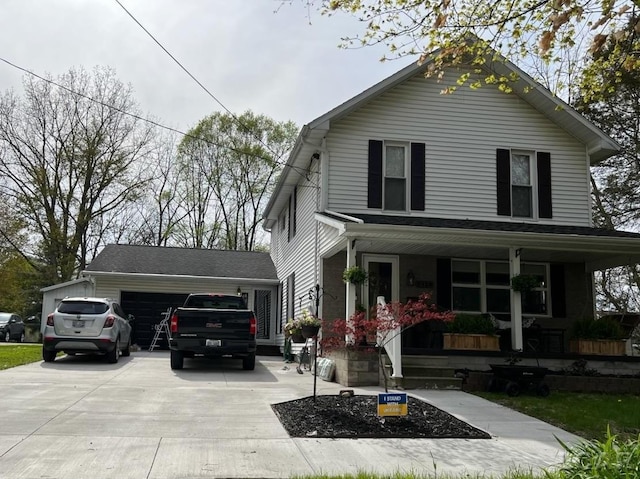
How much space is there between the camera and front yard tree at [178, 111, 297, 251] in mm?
37750

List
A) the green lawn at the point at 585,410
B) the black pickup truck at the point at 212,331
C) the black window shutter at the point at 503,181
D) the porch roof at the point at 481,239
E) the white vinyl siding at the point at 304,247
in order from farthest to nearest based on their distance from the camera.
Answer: the white vinyl siding at the point at 304,247, the black window shutter at the point at 503,181, the black pickup truck at the point at 212,331, the porch roof at the point at 481,239, the green lawn at the point at 585,410

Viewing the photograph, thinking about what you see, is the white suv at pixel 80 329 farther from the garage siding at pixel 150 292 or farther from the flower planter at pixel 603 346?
the flower planter at pixel 603 346

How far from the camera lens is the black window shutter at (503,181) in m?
16.1

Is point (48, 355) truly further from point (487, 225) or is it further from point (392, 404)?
point (487, 225)

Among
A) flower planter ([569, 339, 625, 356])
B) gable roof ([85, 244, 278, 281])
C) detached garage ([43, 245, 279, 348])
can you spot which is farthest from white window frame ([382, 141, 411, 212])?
gable roof ([85, 244, 278, 281])

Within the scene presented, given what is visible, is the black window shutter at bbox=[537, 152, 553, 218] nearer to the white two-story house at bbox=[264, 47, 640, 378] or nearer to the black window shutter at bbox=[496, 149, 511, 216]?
the white two-story house at bbox=[264, 47, 640, 378]

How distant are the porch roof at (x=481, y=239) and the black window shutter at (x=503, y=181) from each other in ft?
1.63

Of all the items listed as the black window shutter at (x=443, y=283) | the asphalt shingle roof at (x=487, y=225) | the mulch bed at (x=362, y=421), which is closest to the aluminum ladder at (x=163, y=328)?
the asphalt shingle roof at (x=487, y=225)

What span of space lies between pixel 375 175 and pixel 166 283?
35.6 ft

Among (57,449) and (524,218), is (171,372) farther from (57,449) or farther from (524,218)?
(524,218)

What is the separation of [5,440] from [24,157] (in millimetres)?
31429

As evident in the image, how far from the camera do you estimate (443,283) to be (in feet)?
50.9

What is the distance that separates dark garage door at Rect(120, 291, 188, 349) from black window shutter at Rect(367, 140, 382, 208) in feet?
35.5

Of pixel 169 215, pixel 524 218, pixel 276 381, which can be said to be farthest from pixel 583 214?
pixel 169 215
